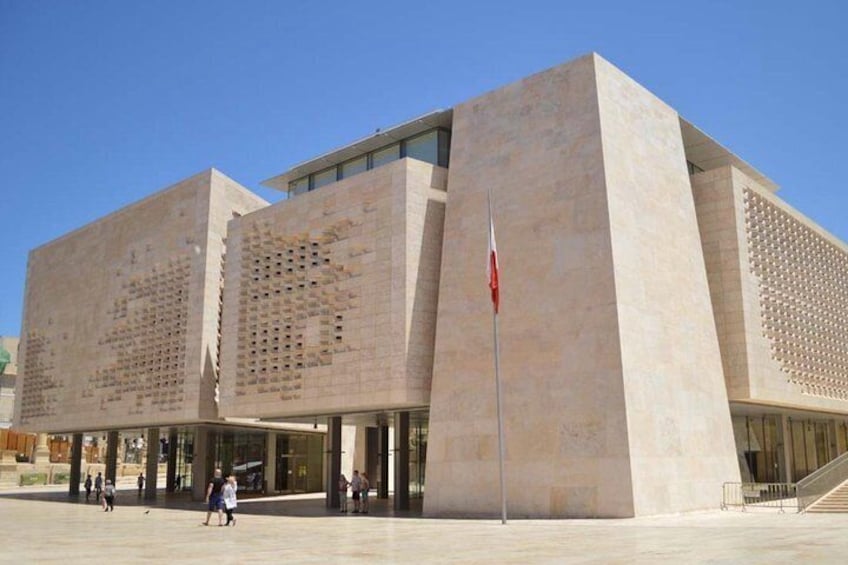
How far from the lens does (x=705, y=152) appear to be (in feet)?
111

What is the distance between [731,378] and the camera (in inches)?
1160

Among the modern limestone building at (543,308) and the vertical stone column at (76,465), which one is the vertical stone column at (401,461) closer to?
the modern limestone building at (543,308)

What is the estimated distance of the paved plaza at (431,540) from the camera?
13.4m

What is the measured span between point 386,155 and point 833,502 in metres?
19.6

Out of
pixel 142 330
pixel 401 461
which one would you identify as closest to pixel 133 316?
pixel 142 330

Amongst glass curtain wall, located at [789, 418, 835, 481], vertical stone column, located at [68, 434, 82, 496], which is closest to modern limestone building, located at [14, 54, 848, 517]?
glass curtain wall, located at [789, 418, 835, 481]

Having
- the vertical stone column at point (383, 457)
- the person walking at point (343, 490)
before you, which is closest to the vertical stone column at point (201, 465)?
the vertical stone column at point (383, 457)

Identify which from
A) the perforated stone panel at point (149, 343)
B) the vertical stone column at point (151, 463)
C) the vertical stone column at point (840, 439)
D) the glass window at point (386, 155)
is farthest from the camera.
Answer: the vertical stone column at point (151, 463)

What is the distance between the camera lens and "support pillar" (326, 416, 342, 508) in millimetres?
32062

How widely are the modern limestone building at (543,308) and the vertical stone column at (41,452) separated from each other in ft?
128

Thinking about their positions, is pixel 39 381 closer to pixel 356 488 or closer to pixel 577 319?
pixel 356 488

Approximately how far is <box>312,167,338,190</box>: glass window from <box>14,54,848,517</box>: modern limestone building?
0.38 ft

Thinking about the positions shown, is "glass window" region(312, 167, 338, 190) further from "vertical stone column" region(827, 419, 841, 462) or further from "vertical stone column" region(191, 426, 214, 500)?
"vertical stone column" region(827, 419, 841, 462)

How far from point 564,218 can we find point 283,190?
55.0 ft
